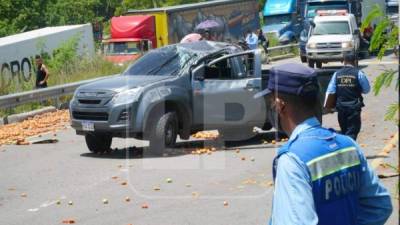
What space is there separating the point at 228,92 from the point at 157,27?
2470 cm

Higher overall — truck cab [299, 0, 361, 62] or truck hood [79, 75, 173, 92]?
truck hood [79, 75, 173, 92]

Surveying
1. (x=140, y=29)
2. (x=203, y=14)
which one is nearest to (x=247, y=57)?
(x=140, y=29)

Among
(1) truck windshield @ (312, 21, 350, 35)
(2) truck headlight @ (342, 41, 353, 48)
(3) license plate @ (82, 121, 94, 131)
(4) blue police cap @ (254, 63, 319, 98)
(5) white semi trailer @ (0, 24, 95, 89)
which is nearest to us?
(4) blue police cap @ (254, 63, 319, 98)

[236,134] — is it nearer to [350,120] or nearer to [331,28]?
[350,120]

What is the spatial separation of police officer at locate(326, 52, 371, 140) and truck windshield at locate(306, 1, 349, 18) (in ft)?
104

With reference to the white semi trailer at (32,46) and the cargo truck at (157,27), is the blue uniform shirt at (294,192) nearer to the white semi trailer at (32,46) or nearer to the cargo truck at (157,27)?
the white semi trailer at (32,46)

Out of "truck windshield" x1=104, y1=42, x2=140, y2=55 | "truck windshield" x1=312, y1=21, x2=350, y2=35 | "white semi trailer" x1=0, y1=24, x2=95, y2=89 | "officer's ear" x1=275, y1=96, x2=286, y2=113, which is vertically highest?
"officer's ear" x1=275, y1=96, x2=286, y2=113

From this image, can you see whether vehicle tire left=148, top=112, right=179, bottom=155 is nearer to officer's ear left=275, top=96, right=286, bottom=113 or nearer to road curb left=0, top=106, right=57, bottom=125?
road curb left=0, top=106, right=57, bottom=125

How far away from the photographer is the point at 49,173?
12320mm

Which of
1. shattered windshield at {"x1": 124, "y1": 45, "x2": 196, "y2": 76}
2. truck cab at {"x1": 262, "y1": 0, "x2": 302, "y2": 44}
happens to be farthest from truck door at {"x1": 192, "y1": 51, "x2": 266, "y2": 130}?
truck cab at {"x1": 262, "y1": 0, "x2": 302, "y2": 44}

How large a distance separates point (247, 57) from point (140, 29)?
2309 centimetres

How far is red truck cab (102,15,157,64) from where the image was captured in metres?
35.9

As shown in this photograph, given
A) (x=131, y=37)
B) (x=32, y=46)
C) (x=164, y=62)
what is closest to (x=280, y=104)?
(x=164, y=62)

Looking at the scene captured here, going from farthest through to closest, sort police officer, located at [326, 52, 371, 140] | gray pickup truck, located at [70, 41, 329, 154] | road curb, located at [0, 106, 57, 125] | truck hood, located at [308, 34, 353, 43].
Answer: truck hood, located at [308, 34, 353, 43]
road curb, located at [0, 106, 57, 125]
gray pickup truck, located at [70, 41, 329, 154]
police officer, located at [326, 52, 371, 140]
